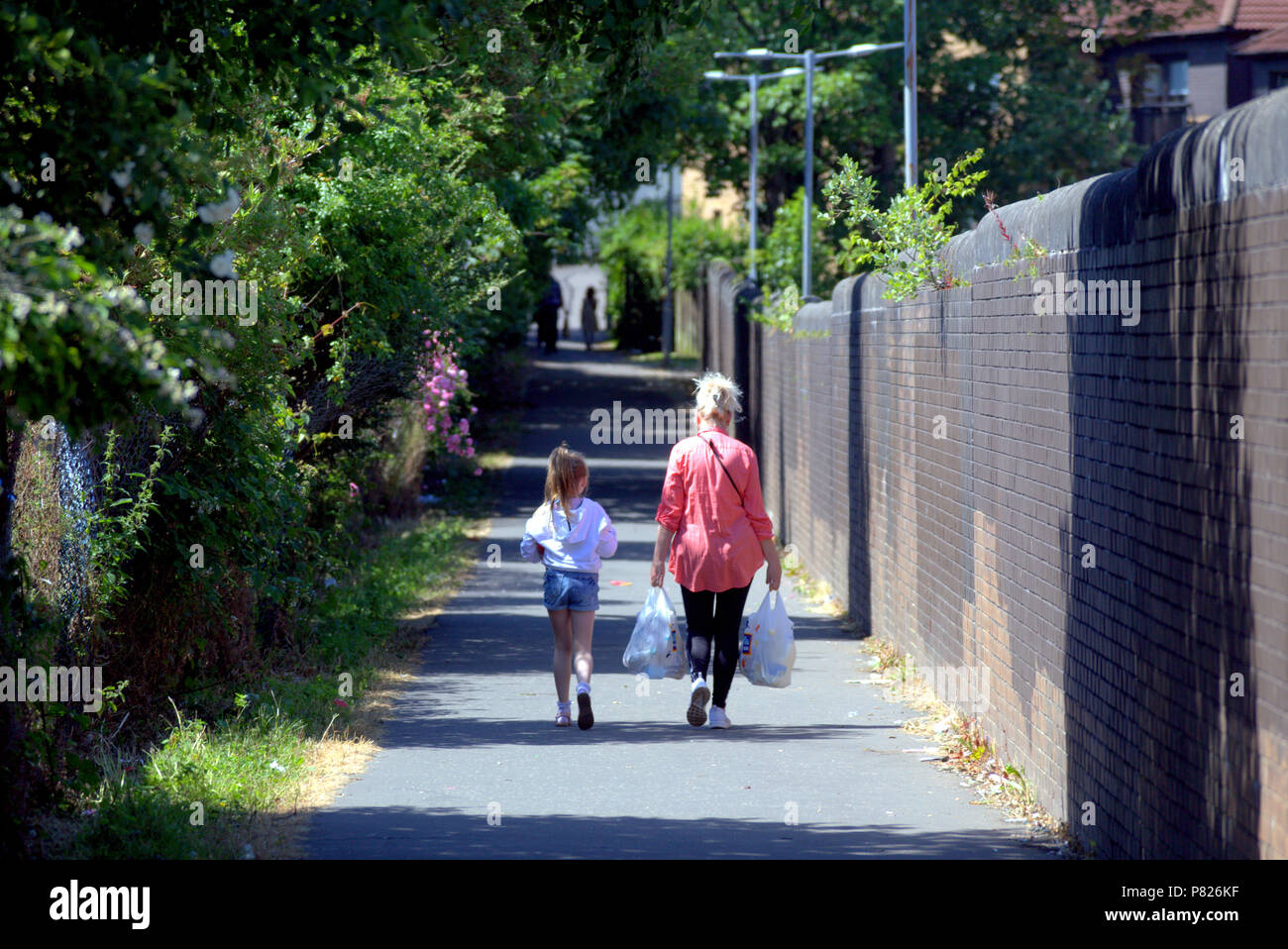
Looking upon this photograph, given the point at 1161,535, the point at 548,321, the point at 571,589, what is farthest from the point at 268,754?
the point at 548,321

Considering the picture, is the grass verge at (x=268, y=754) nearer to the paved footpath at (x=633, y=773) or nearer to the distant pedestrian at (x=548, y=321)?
the paved footpath at (x=633, y=773)

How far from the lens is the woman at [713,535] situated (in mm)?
8078

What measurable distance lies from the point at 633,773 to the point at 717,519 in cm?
148

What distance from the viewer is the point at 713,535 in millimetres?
8078

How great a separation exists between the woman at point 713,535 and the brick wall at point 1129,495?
109 cm

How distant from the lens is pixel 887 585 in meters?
10.4

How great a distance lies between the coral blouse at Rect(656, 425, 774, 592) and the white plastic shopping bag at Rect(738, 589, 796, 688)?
0.37 metres

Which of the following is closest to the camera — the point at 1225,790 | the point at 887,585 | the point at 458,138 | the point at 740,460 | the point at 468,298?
the point at 1225,790

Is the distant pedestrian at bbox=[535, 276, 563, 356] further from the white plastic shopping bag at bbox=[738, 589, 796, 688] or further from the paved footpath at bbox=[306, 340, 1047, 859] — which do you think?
the white plastic shopping bag at bbox=[738, 589, 796, 688]

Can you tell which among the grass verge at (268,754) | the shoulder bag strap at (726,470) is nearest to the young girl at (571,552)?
the shoulder bag strap at (726,470)

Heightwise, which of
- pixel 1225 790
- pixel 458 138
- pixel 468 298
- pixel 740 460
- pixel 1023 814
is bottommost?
pixel 1023 814
